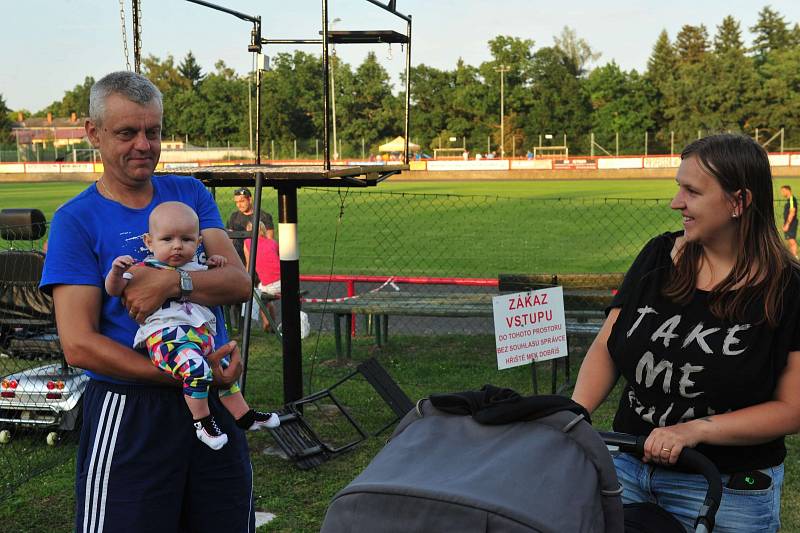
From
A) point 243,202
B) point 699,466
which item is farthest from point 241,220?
point 699,466

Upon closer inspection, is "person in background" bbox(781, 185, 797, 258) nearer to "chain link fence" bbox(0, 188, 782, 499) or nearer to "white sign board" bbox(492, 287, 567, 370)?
"chain link fence" bbox(0, 188, 782, 499)

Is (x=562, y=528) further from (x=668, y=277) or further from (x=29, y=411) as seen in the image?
(x=29, y=411)

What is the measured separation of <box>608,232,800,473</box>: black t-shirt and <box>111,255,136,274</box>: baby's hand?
1.44 m

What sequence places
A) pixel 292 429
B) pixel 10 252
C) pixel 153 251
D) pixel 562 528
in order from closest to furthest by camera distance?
pixel 562 528
pixel 153 251
pixel 292 429
pixel 10 252

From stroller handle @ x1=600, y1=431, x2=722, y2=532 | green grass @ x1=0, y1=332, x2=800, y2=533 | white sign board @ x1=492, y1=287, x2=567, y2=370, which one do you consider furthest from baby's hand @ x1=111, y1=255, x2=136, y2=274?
white sign board @ x1=492, y1=287, x2=567, y2=370

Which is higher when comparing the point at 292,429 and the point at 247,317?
the point at 247,317

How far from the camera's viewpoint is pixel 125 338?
265cm

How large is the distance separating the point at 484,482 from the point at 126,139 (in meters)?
1.57

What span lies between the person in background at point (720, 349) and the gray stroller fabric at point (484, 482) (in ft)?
1.81

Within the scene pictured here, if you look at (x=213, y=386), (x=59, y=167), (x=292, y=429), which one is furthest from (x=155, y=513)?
(x=59, y=167)

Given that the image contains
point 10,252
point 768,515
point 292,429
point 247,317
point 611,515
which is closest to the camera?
point 611,515

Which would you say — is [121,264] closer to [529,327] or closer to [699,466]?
[699,466]

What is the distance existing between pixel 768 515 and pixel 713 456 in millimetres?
212

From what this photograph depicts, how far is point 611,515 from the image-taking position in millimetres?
1820
